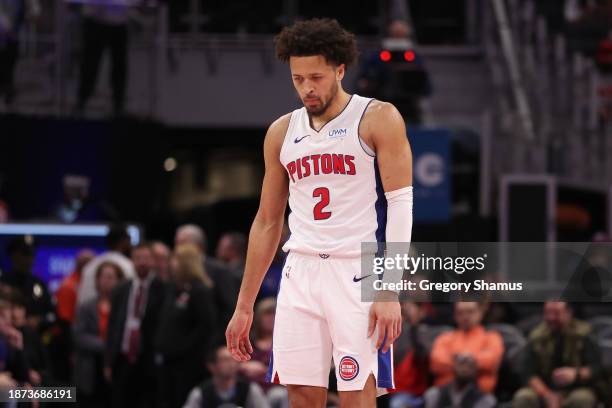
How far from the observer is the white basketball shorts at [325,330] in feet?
17.0

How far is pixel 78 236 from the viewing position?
12.1 metres

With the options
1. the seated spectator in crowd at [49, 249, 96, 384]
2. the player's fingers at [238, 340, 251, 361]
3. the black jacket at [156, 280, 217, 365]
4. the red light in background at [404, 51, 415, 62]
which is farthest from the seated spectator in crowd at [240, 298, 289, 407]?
the player's fingers at [238, 340, 251, 361]

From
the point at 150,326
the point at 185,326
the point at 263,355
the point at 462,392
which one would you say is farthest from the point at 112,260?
the point at 462,392

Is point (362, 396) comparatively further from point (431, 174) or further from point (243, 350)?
point (431, 174)

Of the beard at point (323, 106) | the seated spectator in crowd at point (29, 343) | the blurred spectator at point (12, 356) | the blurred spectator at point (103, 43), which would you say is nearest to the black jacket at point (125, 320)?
the seated spectator in crowd at point (29, 343)

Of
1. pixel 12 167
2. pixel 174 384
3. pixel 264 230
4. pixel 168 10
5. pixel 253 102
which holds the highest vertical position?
pixel 168 10

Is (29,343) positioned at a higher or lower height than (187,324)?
lower

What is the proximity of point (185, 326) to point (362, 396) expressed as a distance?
4736mm

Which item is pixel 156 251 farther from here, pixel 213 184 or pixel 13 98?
pixel 213 184

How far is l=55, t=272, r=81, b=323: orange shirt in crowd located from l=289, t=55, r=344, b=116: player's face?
6.40 m

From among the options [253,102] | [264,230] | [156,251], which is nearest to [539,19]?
[253,102]

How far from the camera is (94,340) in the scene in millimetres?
10375

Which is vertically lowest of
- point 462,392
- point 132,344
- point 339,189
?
point 462,392

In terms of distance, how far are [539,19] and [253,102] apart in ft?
14.5
